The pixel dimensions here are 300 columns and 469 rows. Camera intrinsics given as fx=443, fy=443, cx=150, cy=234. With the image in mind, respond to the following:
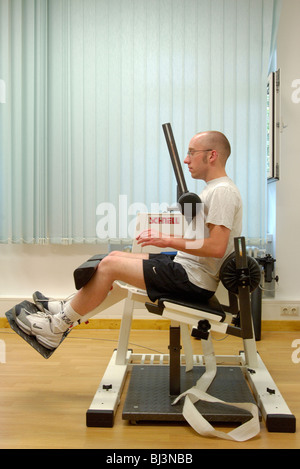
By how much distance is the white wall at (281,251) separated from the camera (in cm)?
310

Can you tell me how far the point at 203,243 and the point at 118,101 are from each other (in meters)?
1.71

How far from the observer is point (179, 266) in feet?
6.03

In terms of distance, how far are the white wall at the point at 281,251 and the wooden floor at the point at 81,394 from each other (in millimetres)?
303

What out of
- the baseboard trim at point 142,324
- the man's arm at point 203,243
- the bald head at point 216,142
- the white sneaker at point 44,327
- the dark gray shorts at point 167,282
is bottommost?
the baseboard trim at point 142,324

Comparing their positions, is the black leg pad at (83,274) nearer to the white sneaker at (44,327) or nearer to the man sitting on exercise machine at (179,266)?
the man sitting on exercise machine at (179,266)

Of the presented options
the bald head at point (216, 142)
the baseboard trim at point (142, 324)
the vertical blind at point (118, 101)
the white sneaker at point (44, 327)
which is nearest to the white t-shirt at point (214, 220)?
Result: the bald head at point (216, 142)

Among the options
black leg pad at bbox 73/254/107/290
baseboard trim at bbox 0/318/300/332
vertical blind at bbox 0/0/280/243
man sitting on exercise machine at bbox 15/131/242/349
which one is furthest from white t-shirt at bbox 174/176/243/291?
baseboard trim at bbox 0/318/300/332

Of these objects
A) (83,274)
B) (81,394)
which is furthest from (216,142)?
(81,394)

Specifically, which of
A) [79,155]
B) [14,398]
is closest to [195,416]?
[14,398]

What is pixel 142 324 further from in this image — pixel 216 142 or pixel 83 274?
pixel 216 142

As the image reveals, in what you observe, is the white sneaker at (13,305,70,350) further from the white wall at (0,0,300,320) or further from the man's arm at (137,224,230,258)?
the white wall at (0,0,300,320)

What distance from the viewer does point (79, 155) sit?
3.13 m

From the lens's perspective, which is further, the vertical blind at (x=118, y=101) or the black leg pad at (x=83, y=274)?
the vertical blind at (x=118, y=101)

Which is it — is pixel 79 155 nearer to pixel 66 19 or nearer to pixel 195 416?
pixel 66 19
